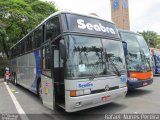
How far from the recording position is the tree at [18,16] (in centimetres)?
2331

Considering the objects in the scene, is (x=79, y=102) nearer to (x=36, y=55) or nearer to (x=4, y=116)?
(x=4, y=116)

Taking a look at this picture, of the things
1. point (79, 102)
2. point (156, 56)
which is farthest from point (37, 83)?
point (156, 56)

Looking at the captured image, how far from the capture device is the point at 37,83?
8.67 meters

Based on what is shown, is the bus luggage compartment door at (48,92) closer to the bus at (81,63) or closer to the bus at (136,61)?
the bus at (81,63)

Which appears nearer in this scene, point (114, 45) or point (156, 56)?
point (114, 45)

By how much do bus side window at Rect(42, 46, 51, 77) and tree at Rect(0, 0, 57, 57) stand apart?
15820 mm

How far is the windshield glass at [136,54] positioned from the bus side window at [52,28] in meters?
3.95

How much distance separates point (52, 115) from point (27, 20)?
19763 millimetres

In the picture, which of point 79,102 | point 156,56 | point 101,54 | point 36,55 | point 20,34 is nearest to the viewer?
point 79,102

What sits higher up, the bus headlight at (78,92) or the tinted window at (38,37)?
the tinted window at (38,37)

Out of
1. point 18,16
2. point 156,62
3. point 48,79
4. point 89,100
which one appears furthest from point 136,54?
point 18,16

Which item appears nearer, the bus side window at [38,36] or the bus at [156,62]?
the bus side window at [38,36]

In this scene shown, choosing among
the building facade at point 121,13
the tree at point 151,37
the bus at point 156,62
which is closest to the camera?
the bus at point 156,62

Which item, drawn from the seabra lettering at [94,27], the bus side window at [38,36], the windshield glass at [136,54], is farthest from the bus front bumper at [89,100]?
the bus side window at [38,36]
